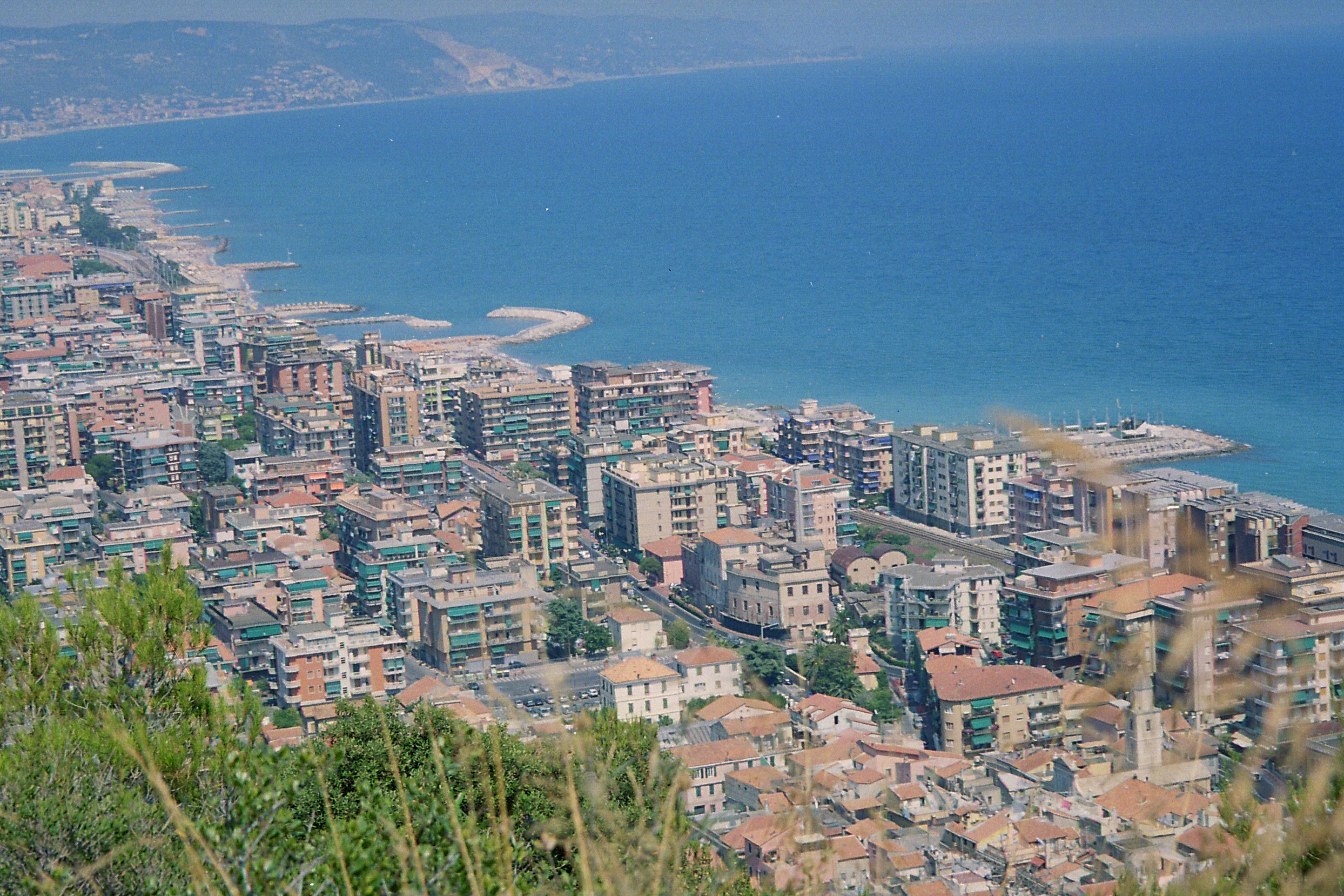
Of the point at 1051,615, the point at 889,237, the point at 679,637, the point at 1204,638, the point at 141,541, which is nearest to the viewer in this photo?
the point at 1204,638

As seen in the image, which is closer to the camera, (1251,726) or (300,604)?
(1251,726)

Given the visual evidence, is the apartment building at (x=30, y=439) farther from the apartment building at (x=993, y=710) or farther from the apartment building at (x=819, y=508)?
the apartment building at (x=993, y=710)

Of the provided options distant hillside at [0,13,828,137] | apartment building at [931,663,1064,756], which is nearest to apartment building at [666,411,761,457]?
apartment building at [931,663,1064,756]

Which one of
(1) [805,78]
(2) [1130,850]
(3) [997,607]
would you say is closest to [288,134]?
(1) [805,78]

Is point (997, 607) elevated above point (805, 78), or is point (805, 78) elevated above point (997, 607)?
point (805, 78)

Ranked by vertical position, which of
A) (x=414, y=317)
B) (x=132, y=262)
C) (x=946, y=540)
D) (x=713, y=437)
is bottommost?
(x=946, y=540)

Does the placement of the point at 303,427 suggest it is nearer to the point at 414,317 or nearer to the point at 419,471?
the point at 419,471

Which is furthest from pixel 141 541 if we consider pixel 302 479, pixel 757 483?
pixel 757 483

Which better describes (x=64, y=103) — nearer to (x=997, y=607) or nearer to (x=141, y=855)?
(x=997, y=607)
